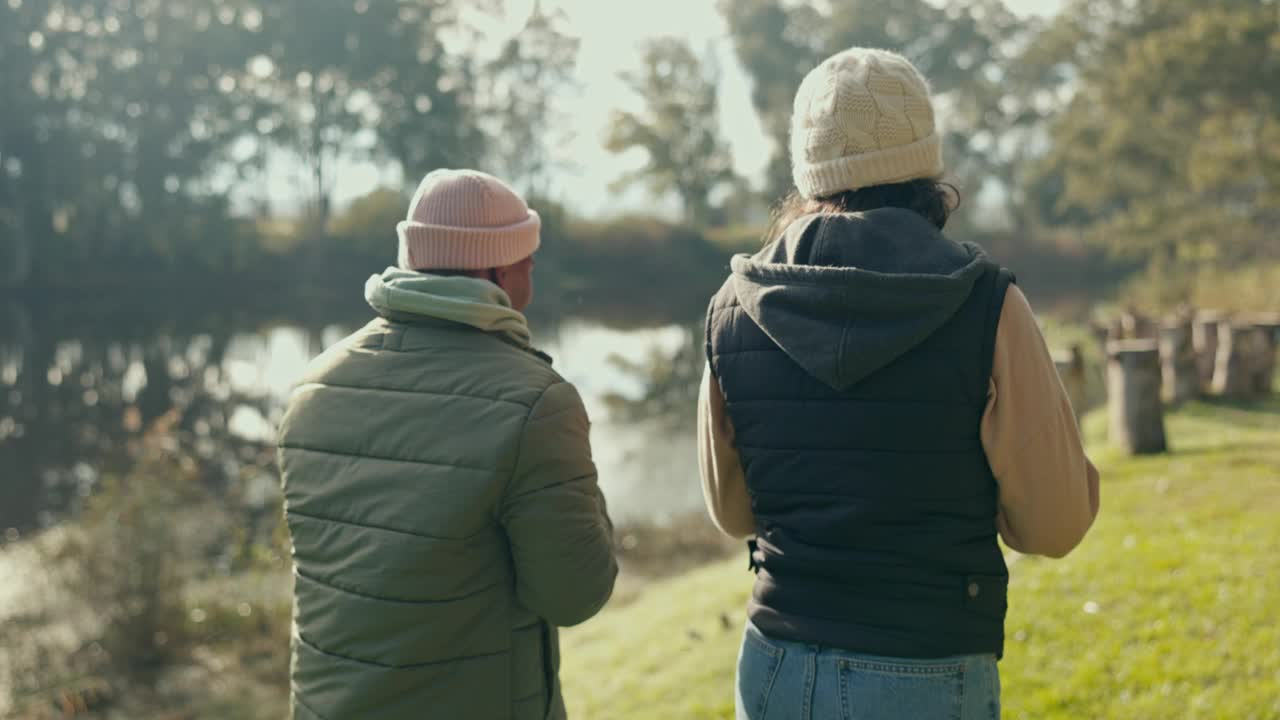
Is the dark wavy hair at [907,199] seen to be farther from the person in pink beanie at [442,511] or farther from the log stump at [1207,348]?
the log stump at [1207,348]

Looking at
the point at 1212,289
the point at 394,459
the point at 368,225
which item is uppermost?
the point at 394,459

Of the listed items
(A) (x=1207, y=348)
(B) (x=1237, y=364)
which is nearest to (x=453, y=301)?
(B) (x=1237, y=364)

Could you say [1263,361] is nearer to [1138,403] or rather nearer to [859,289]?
[1138,403]

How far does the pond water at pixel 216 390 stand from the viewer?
10.7 m

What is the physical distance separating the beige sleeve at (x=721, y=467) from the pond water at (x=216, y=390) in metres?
5.03

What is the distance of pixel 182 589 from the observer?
6.30 metres

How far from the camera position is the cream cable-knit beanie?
62.8 inches

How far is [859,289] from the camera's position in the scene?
58.1 inches

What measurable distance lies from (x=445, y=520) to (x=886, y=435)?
2.28 feet

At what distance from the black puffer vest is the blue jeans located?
0.02m

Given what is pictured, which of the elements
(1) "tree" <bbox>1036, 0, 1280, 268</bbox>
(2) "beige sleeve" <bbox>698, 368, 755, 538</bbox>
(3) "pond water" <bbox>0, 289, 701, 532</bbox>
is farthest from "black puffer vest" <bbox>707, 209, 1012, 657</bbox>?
(1) "tree" <bbox>1036, 0, 1280, 268</bbox>

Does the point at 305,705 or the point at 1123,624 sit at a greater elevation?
the point at 305,705

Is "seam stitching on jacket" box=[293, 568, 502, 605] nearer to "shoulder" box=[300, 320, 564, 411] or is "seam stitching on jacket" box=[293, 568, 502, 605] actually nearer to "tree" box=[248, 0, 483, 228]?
"shoulder" box=[300, 320, 564, 411]

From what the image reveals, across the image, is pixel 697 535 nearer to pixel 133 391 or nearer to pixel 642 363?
pixel 642 363
